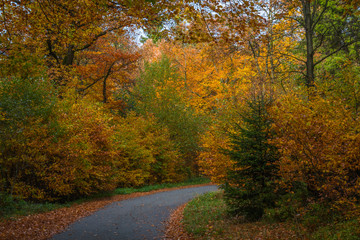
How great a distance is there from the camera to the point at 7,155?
11.3 m

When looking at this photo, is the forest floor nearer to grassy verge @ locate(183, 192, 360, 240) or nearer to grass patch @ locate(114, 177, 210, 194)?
grassy verge @ locate(183, 192, 360, 240)

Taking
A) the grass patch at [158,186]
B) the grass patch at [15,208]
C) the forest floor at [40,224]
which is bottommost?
the grass patch at [158,186]

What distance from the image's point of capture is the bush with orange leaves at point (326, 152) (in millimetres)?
6113

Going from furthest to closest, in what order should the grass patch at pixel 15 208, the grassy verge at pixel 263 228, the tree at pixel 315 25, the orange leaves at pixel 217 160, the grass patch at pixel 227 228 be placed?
the orange leaves at pixel 217 160, the tree at pixel 315 25, the grass patch at pixel 15 208, the grass patch at pixel 227 228, the grassy verge at pixel 263 228

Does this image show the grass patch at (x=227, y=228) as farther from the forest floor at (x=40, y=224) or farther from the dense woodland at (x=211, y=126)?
the forest floor at (x=40, y=224)

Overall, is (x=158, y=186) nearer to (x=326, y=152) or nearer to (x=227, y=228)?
(x=227, y=228)

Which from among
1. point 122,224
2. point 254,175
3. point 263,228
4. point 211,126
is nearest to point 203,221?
point 254,175

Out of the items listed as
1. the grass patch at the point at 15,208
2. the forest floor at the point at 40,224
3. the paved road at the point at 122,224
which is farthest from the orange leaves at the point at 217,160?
the grass patch at the point at 15,208

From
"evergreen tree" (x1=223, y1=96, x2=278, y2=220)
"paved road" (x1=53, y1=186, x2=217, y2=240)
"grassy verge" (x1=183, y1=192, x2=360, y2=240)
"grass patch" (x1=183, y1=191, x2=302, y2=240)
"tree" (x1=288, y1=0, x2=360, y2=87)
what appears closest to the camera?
"grassy verge" (x1=183, y1=192, x2=360, y2=240)

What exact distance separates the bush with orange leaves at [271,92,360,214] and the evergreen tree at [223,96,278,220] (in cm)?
89

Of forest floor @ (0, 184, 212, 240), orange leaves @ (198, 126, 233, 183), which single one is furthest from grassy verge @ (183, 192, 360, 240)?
forest floor @ (0, 184, 212, 240)

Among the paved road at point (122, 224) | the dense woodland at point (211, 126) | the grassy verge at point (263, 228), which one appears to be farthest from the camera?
the paved road at point (122, 224)

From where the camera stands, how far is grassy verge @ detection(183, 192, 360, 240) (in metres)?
5.64

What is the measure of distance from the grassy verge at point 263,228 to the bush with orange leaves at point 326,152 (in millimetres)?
495
